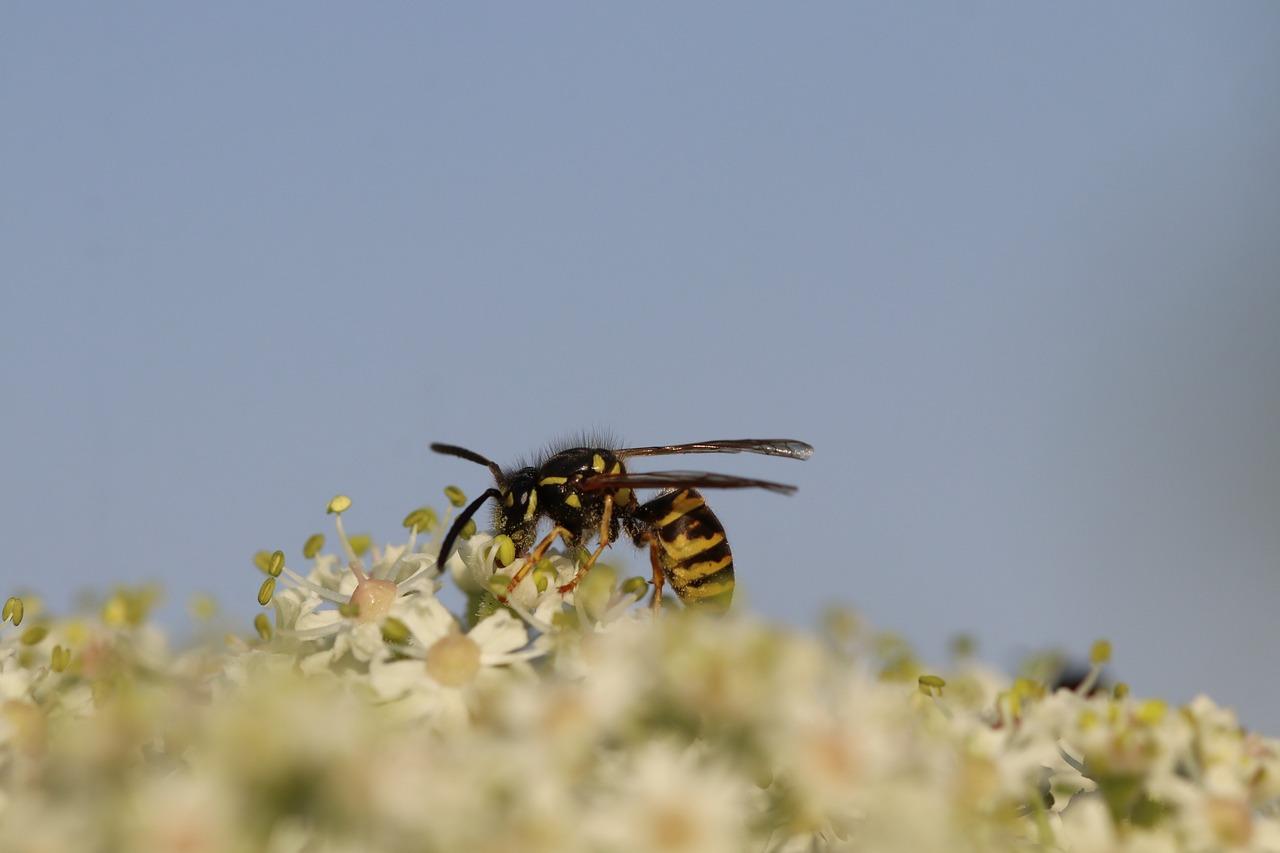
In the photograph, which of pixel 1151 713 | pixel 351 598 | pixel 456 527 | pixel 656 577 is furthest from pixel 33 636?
pixel 1151 713

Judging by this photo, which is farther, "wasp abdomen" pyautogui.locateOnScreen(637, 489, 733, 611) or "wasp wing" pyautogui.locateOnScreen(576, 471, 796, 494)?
"wasp abdomen" pyautogui.locateOnScreen(637, 489, 733, 611)

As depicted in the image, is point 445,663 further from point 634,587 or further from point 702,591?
point 702,591

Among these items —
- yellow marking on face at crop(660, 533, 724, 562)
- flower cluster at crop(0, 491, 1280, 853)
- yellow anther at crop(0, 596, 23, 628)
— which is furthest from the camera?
yellow marking on face at crop(660, 533, 724, 562)

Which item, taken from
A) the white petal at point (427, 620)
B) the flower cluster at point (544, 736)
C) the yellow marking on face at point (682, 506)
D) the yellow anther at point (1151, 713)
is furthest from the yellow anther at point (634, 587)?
the yellow anther at point (1151, 713)

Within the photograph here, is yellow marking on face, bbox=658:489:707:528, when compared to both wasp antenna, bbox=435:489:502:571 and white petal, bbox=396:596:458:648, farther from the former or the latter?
white petal, bbox=396:596:458:648

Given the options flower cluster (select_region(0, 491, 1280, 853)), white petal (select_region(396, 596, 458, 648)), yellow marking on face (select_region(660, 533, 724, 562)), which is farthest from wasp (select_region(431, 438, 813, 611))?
white petal (select_region(396, 596, 458, 648))

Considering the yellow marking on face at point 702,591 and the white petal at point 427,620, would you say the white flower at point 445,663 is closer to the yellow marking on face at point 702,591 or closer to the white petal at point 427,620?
the white petal at point 427,620
